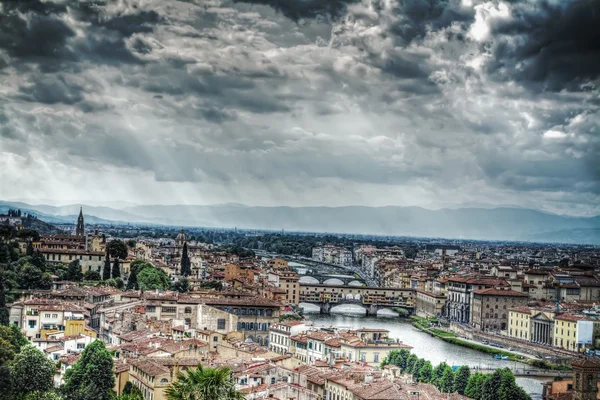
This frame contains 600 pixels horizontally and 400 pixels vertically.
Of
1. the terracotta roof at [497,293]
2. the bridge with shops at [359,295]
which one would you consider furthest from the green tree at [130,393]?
the bridge with shops at [359,295]

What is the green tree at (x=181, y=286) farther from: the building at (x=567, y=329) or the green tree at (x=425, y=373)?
the green tree at (x=425, y=373)

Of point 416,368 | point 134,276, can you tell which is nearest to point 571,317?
point 416,368

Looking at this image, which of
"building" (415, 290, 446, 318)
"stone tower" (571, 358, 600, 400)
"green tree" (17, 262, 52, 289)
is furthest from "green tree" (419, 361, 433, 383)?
"building" (415, 290, 446, 318)

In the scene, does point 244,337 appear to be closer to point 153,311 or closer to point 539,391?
point 153,311

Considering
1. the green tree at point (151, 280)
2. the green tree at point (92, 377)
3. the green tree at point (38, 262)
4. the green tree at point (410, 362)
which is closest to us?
the green tree at point (92, 377)

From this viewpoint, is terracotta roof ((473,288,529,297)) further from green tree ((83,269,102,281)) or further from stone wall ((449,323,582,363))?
green tree ((83,269,102,281))

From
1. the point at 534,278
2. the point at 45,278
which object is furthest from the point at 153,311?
A: the point at 534,278
